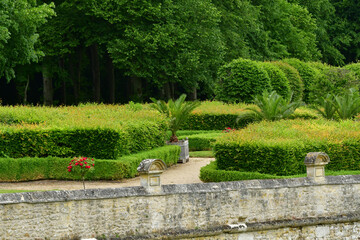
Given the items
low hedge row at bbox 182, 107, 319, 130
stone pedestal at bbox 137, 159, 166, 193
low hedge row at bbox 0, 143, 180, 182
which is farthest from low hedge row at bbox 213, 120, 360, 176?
low hedge row at bbox 182, 107, 319, 130

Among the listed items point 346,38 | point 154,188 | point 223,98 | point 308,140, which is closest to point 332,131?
→ point 308,140

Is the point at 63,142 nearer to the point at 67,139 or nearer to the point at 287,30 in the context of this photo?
the point at 67,139

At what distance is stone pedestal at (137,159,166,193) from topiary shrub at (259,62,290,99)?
23.6m

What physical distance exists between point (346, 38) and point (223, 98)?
97.1 ft

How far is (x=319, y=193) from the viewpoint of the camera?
43.3ft

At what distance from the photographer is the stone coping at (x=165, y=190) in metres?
10.3

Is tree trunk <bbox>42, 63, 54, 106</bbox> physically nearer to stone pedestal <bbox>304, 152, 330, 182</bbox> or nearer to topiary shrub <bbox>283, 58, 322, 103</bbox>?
topiary shrub <bbox>283, 58, 322, 103</bbox>

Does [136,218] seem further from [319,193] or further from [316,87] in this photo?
[316,87]

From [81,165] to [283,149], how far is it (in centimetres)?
489

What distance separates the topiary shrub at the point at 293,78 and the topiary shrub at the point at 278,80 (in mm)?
2327

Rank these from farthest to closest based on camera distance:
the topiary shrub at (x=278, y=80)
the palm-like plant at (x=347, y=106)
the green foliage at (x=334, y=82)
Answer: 1. the topiary shrub at (x=278, y=80)
2. the green foliage at (x=334, y=82)
3. the palm-like plant at (x=347, y=106)

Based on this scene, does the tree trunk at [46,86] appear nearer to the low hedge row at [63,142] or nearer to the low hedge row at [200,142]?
the low hedge row at [200,142]

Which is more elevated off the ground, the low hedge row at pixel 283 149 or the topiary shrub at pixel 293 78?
the topiary shrub at pixel 293 78

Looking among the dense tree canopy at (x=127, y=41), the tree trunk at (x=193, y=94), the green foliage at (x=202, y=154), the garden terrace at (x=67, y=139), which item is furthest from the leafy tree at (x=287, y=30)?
the garden terrace at (x=67, y=139)
